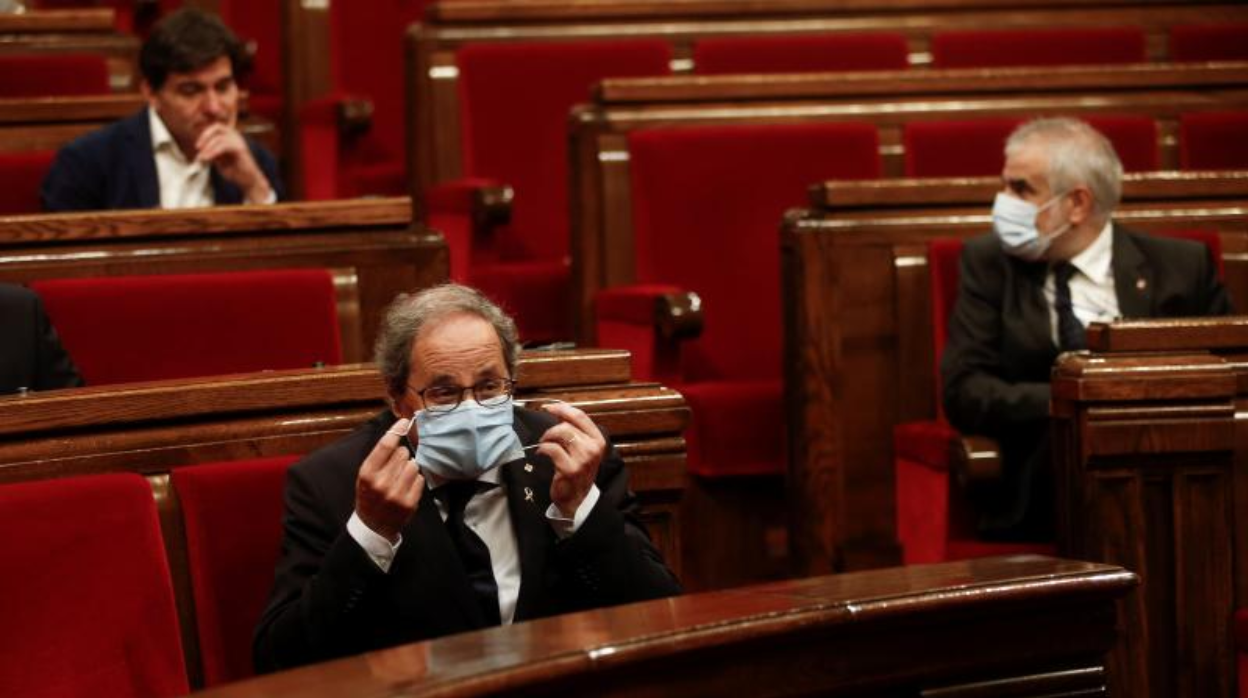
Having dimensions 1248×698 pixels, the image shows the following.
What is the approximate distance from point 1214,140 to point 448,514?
73 cm

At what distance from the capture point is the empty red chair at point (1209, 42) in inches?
54.9

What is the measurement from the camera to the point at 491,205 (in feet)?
3.85

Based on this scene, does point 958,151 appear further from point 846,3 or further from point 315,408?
point 315,408

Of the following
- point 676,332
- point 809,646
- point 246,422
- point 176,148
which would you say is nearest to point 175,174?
point 176,148

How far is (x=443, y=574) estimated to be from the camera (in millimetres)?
635

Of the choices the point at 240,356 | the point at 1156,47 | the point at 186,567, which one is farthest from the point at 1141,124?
the point at 186,567

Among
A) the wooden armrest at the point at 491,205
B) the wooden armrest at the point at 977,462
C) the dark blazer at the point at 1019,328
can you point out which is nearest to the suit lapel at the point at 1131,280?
the dark blazer at the point at 1019,328

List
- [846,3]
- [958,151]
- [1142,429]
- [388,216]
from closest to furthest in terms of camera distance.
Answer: [1142,429] → [388,216] → [958,151] → [846,3]

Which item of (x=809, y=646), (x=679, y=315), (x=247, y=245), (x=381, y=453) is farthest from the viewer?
(x=679, y=315)

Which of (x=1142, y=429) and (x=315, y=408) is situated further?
(x=1142, y=429)

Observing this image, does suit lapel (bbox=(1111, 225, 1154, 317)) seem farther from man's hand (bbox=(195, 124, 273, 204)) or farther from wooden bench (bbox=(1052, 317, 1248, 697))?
man's hand (bbox=(195, 124, 273, 204))

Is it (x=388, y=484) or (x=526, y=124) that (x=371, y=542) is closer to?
(x=388, y=484)

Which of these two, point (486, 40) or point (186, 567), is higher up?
point (486, 40)

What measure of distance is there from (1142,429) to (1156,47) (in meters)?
0.65
